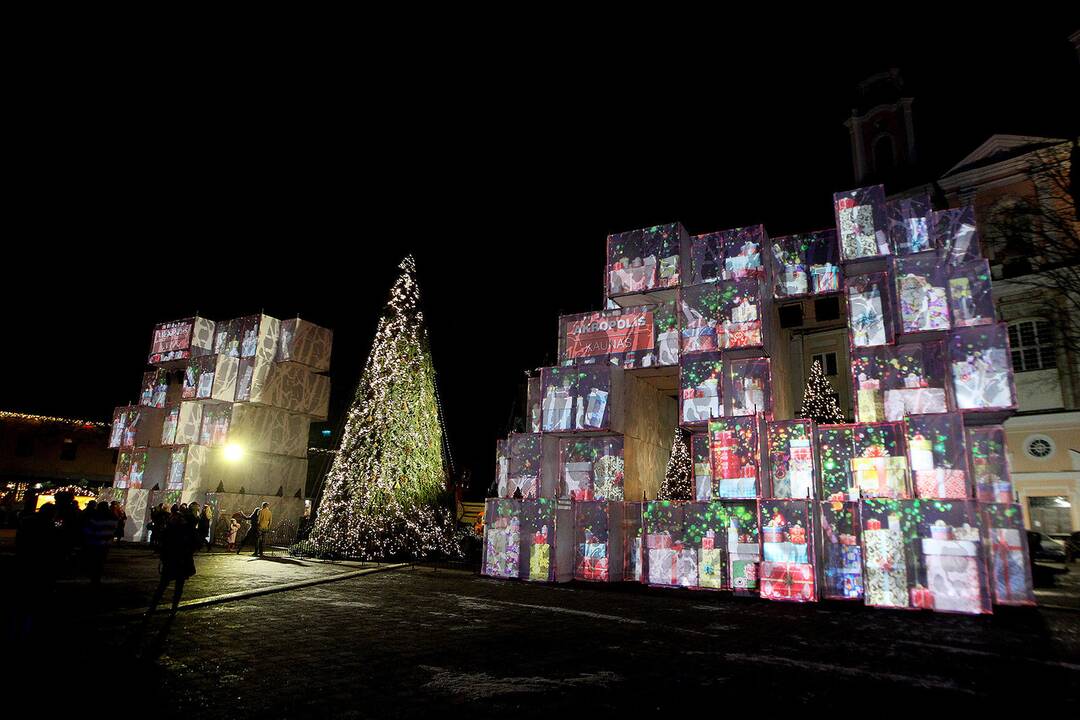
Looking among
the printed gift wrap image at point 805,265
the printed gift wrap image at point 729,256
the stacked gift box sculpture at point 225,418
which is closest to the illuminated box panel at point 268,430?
the stacked gift box sculpture at point 225,418

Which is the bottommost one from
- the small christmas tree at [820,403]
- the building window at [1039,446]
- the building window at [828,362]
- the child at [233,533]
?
the child at [233,533]

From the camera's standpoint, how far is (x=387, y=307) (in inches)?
888

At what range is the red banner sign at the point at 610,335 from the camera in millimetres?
17969

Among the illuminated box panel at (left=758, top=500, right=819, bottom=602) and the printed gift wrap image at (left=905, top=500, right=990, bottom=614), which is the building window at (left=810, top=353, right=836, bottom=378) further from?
the printed gift wrap image at (left=905, top=500, right=990, bottom=614)

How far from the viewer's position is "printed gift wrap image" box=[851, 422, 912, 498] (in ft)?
45.9

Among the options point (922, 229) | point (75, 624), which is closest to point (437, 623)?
point (75, 624)

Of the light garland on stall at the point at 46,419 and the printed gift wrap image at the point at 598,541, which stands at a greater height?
the light garland on stall at the point at 46,419

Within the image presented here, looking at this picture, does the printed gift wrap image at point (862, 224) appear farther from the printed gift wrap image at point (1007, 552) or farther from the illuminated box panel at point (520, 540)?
the illuminated box panel at point (520, 540)

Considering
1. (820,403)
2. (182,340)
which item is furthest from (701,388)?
(182,340)

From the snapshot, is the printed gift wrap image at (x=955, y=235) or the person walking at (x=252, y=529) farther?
the person walking at (x=252, y=529)

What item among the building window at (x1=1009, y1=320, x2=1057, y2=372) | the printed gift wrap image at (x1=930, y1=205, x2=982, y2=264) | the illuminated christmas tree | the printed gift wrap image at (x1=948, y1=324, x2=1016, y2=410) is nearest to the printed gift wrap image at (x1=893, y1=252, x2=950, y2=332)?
the printed gift wrap image at (x1=930, y1=205, x2=982, y2=264)

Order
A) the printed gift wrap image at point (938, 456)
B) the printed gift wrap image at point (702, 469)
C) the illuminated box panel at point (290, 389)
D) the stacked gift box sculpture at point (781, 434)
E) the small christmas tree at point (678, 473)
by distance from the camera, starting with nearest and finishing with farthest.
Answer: the printed gift wrap image at point (938, 456) < the stacked gift box sculpture at point (781, 434) < the printed gift wrap image at point (702, 469) < the small christmas tree at point (678, 473) < the illuminated box panel at point (290, 389)

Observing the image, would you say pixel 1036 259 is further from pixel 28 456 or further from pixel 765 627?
pixel 28 456

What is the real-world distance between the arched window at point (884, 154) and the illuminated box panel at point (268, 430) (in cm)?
3009
